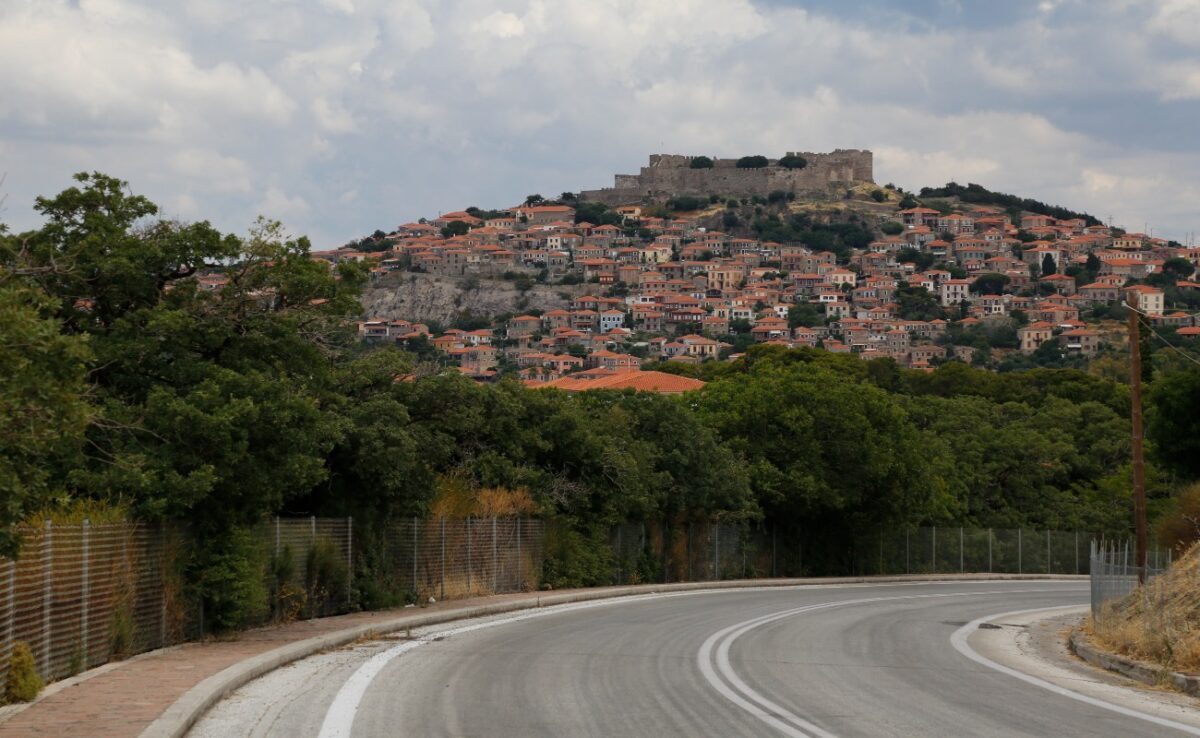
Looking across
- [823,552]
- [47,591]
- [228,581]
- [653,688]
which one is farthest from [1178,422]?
[47,591]

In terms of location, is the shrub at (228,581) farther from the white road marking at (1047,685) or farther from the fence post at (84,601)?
the white road marking at (1047,685)

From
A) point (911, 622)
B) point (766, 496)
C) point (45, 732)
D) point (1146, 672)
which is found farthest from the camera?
point (766, 496)

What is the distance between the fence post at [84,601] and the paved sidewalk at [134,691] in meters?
0.39

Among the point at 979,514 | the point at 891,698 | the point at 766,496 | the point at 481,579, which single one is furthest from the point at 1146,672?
the point at 979,514

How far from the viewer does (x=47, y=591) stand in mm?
13859

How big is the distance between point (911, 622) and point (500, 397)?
1063cm

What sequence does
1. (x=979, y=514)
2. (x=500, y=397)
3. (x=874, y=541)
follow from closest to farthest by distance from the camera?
(x=500, y=397)
(x=874, y=541)
(x=979, y=514)

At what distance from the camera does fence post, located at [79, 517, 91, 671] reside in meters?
14.7

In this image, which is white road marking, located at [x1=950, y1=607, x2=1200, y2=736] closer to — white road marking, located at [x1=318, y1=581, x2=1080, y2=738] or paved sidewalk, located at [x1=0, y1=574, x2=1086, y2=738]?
white road marking, located at [x1=318, y1=581, x2=1080, y2=738]

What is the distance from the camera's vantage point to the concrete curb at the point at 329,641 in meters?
11.6

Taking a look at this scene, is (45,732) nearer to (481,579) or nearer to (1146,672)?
(1146,672)

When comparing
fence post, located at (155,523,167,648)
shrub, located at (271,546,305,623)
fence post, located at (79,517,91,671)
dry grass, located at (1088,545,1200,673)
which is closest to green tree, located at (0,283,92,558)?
fence post, located at (79,517,91,671)

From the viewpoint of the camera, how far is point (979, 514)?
6931 cm

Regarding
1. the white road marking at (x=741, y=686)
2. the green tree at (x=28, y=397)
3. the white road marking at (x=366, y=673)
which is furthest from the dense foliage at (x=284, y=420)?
the white road marking at (x=741, y=686)
